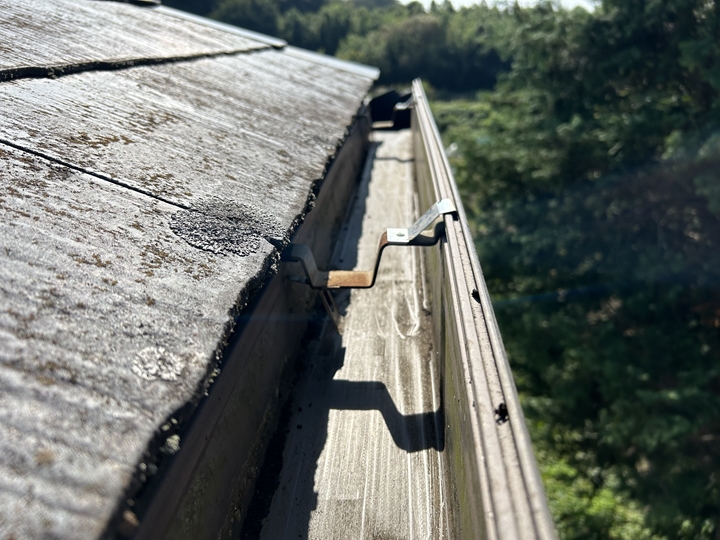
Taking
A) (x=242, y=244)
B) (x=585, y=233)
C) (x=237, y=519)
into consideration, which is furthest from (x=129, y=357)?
(x=585, y=233)

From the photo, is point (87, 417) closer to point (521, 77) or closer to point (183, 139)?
point (183, 139)

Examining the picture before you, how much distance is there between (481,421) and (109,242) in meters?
0.90

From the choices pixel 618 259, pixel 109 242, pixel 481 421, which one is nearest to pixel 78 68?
pixel 109 242

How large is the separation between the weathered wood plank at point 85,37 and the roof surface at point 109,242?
0.06 feet

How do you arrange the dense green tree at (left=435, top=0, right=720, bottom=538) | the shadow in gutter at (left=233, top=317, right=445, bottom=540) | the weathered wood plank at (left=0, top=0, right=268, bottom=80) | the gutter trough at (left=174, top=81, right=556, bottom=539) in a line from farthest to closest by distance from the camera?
the dense green tree at (left=435, top=0, right=720, bottom=538) → the weathered wood plank at (left=0, top=0, right=268, bottom=80) → the shadow in gutter at (left=233, top=317, right=445, bottom=540) → the gutter trough at (left=174, top=81, right=556, bottom=539)

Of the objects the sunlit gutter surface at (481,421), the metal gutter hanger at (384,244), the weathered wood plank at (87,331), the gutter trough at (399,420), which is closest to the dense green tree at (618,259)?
the gutter trough at (399,420)

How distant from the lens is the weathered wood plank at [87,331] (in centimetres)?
64

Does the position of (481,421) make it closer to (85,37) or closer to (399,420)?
(399,420)

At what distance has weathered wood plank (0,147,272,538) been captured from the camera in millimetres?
637

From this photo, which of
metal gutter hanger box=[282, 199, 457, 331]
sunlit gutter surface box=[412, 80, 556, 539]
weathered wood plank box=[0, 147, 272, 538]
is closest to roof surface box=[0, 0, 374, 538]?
weathered wood plank box=[0, 147, 272, 538]

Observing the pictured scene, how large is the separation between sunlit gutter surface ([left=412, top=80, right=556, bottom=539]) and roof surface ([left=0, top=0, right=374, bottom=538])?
530mm

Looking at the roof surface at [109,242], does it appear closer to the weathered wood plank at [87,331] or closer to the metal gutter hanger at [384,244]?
the weathered wood plank at [87,331]

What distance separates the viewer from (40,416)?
0.70 m

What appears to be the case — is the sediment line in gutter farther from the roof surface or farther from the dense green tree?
the dense green tree
